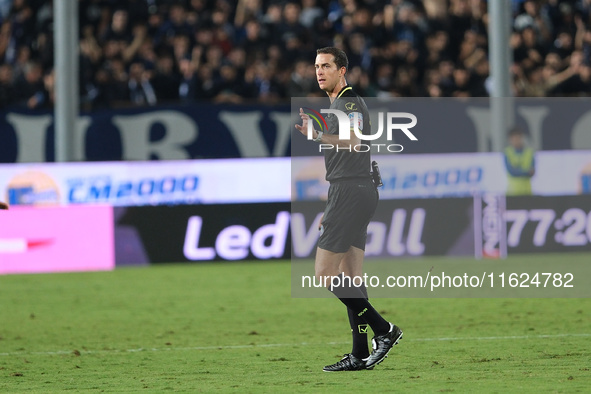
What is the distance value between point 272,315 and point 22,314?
273cm

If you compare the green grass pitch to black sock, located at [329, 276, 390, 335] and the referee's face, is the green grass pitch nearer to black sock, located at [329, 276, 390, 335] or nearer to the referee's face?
black sock, located at [329, 276, 390, 335]

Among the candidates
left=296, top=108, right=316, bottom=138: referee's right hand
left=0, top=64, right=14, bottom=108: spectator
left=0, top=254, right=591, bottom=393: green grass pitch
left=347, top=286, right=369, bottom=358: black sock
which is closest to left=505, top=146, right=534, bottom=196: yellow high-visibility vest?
left=0, top=254, right=591, bottom=393: green grass pitch

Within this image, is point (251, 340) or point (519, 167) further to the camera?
point (519, 167)

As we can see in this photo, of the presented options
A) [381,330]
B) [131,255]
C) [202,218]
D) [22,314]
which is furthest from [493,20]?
[381,330]

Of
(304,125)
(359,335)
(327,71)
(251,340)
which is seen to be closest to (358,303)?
(359,335)

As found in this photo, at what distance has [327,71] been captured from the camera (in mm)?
7102

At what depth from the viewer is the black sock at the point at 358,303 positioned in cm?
725

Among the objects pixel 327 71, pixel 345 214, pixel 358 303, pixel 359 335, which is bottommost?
pixel 359 335

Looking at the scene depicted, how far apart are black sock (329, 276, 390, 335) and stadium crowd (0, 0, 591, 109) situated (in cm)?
1069

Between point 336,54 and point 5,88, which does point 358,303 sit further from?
point 5,88

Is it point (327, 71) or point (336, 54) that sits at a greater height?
point (336, 54)

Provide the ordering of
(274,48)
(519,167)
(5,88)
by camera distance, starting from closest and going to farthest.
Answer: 1. (519,167)
2. (5,88)
3. (274,48)

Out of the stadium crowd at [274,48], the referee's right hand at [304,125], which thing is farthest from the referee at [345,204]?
the stadium crowd at [274,48]

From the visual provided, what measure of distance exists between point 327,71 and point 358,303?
1565 millimetres
